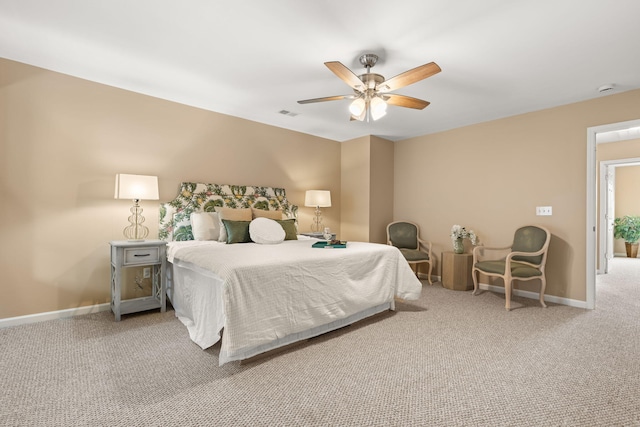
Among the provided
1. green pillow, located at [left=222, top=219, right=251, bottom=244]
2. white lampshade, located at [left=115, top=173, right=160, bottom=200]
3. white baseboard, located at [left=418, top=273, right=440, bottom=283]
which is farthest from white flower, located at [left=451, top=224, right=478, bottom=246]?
white lampshade, located at [left=115, top=173, right=160, bottom=200]

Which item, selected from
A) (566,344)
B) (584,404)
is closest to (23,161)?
(584,404)

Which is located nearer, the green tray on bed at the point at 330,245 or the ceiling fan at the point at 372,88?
the ceiling fan at the point at 372,88

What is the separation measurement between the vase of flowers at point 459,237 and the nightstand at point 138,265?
13.0 feet

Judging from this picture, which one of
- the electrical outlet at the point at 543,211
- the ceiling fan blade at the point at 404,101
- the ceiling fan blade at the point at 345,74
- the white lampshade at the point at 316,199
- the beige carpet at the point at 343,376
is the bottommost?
the beige carpet at the point at 343,376

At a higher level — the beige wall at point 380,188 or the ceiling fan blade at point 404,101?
the ceiling fan blade at point 404,101

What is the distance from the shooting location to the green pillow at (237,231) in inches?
138

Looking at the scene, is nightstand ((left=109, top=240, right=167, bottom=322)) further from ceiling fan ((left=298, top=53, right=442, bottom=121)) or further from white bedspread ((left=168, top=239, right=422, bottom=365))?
ceiling fan ((left=298, top=53, right=442, bottom=121))

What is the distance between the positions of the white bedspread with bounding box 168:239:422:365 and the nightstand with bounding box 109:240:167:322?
0.14 metres

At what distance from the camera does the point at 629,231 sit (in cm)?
734

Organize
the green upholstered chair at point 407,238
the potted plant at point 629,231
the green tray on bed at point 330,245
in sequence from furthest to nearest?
1. the potted plant at point 629,231
2. the green upholstered chair at point 407,238
3. the green tray on bed at point 330,245

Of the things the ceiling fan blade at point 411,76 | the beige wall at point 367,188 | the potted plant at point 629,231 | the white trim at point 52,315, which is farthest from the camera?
the potted plant at point 629,231

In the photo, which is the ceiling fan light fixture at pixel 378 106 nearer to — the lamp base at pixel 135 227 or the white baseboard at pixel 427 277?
the lamp base at pixel 135 227

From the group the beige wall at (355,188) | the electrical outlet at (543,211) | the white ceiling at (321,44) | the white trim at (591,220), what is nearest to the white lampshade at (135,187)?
the white ceiling at (321,44)

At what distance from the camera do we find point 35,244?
3.05 m
